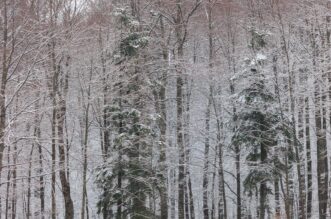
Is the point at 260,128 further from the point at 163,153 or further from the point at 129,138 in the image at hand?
the point at 129,138

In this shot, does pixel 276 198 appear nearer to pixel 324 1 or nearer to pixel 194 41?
pixel 194 41

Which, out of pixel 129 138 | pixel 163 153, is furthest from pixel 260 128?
pixel 129 138

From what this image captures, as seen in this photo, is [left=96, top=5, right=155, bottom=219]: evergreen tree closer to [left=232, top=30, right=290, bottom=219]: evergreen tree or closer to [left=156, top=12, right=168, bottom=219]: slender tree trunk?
[left=156, top=12, right=168, bottom=219]: slender tree trunk

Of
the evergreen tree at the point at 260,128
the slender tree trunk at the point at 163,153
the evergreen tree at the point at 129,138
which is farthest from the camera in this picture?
the evergreen tree at the point at 260,128

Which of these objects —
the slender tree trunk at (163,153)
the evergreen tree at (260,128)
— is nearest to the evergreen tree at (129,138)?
the slender tree trunk at (163,153)

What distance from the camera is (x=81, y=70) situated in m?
18.4

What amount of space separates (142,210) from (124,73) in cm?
544

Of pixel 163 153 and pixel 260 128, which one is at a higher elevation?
pixel 260 128

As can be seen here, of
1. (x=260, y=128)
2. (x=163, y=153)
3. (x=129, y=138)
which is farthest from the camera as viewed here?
(x=163, y=153)

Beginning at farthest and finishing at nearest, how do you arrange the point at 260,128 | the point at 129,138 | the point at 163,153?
the point at 163,153, the point at 260,128, the point at 129,138

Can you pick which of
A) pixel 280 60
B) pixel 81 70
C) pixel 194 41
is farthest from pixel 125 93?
pixel 194 41

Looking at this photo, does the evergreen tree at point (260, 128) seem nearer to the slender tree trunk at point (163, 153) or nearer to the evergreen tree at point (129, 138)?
the slender tree trunk at point (163, 153)

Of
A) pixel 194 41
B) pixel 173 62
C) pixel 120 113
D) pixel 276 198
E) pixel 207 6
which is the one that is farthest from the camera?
pixel 194 41

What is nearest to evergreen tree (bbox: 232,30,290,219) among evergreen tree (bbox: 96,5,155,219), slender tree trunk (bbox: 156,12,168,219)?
slender tree trunk (bbox: 156,12,168,219)
